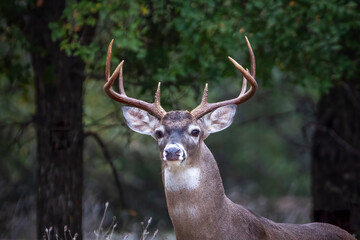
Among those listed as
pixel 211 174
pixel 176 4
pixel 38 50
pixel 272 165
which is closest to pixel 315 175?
pixel 176 4

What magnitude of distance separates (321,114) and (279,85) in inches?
210

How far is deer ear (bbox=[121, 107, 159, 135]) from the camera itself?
679 centimetres

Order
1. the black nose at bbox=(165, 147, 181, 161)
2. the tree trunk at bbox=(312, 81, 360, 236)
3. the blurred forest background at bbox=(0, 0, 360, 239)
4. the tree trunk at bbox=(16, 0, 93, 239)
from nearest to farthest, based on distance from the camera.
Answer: the black nose at bbox=(165, 147, 181, 161) → the blurred forest background at bbox=(0, 0, 360, 239) → the tree trunk at bbox=(16, 0, 93, 239) → the tree trunk at bbox=(312, 81, 360, 236)

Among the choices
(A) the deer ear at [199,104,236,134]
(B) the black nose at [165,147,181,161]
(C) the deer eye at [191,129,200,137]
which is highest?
(A) the deer ear at [199,104,236,134]

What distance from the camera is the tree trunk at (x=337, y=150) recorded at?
10.8 m

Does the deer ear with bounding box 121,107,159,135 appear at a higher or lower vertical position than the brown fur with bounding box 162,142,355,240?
higher

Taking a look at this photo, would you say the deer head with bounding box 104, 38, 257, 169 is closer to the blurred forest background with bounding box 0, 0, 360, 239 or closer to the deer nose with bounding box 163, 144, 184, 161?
the deer nose with bounding box 163, 144, 184, 161

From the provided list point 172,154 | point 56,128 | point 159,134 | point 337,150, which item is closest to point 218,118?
point 159,134

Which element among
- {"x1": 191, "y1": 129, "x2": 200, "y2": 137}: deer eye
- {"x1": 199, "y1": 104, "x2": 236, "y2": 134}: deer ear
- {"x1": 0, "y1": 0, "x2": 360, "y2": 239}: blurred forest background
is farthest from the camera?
{"x1": 0, "y1": 0, "x2": 360, "y2": 239}: blurred forest background

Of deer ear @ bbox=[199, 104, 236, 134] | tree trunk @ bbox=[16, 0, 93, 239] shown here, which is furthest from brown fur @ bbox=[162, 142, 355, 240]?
tree trunk @ bbox=[16, 0, 93, 239]

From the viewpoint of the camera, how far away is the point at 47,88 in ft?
32.2

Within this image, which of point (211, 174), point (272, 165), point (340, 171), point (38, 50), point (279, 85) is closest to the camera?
point (211, 174)

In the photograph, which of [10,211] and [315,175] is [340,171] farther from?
[10,211]

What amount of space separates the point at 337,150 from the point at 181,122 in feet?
17.4
